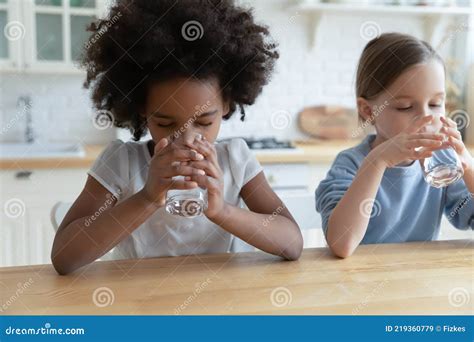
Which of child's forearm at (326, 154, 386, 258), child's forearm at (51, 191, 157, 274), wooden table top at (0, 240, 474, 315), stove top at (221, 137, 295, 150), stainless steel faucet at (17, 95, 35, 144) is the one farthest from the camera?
stainless steel faucet at (17, 95, 35, 144)

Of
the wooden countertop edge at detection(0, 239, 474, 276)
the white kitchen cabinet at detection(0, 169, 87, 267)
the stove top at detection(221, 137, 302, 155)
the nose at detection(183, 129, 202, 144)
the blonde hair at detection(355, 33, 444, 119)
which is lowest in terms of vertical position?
the white kitchen cabinet at detection(0, 169, 87, 267)

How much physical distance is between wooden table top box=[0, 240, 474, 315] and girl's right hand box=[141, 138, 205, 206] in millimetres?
143

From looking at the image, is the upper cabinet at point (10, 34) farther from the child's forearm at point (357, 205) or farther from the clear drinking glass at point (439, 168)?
the clear drinking glass at point (439, 168)

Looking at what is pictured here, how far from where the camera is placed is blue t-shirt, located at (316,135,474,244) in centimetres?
124

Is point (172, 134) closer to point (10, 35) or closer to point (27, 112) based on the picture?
point (10, 35)

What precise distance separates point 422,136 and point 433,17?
247 cm

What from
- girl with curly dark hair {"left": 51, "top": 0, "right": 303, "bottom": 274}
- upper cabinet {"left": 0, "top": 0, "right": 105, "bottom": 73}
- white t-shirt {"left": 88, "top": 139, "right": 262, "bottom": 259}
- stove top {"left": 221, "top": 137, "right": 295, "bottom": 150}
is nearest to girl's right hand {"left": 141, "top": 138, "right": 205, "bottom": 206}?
girl with curly dark hair {"left": 51, "top": 0, "right": 303, "bottom": 274}

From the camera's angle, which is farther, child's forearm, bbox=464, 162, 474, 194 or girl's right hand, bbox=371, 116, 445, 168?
child's forearm, bbox=464, 162, 474, 194

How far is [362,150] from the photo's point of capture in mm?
1276

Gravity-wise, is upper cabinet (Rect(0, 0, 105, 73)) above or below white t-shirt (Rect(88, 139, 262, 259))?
above

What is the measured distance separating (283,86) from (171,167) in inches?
90.8

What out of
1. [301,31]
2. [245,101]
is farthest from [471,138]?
[245,101]

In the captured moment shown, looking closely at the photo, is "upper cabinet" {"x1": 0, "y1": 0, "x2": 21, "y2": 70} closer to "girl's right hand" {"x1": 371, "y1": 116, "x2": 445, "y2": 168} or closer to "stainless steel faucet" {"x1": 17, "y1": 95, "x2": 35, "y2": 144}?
"stainless steel faucet" {"x1": 17, "y1": 95, "x2": 35, "y2": 144}

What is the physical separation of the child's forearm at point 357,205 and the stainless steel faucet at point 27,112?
2.10 metres
